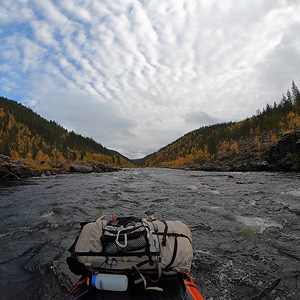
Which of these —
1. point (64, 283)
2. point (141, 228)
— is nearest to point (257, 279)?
point (141, 228)

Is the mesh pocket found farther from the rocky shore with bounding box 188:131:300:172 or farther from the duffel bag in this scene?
the rocky shore with bounding box 188:131:300:172

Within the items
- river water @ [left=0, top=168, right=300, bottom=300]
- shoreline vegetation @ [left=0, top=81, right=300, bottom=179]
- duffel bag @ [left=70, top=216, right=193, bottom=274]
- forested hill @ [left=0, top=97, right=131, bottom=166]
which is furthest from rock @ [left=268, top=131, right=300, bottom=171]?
forested hill @ [left=0, top=97, right=131, bottom=166]

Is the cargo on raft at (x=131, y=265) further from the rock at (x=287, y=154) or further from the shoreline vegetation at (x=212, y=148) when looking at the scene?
the rock at (x=287, y=154)

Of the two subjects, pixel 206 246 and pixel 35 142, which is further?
pixel 35 142

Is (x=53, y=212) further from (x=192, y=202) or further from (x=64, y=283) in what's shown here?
(x=192, y=202)

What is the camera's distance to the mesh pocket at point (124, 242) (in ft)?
8.00

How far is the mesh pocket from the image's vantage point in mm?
2438

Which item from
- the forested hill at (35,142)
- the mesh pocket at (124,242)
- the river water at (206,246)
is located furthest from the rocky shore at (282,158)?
the forested hill at (35,142)

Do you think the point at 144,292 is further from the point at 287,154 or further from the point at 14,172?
the point at 287,154

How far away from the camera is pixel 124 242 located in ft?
8.18

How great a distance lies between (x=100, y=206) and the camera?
9.96 m

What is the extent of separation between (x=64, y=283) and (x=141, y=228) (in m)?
2.40

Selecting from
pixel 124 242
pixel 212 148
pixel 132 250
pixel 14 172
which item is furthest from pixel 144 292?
pixel 212 148

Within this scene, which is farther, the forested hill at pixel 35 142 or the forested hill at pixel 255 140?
the forested hill at pixel 35 142
